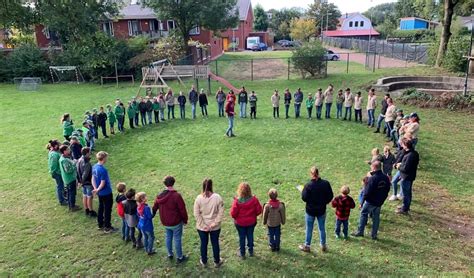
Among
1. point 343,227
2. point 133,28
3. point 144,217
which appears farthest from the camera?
point 133,28

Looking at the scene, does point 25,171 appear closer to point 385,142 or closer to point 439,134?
point 385,142

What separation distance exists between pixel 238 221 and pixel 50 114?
54.8 ft

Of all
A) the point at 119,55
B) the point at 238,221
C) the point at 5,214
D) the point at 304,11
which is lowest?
the point at 5,214

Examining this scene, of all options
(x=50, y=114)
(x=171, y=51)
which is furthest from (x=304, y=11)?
(x=50, y=114)

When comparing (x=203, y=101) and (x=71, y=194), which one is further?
(x=203, y=101)

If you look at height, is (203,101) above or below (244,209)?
above

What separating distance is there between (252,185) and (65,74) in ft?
89.9

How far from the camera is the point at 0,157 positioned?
528 inches

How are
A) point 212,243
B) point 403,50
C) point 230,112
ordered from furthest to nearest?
point 403,50
point 230,112
point 212,243

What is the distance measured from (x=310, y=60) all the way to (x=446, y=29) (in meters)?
10.1

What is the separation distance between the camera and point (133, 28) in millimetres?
45969

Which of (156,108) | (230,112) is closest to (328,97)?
(230,112)

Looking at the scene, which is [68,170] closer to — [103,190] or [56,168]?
[56,168]

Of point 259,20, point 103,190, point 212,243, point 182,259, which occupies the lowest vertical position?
point 182,259
